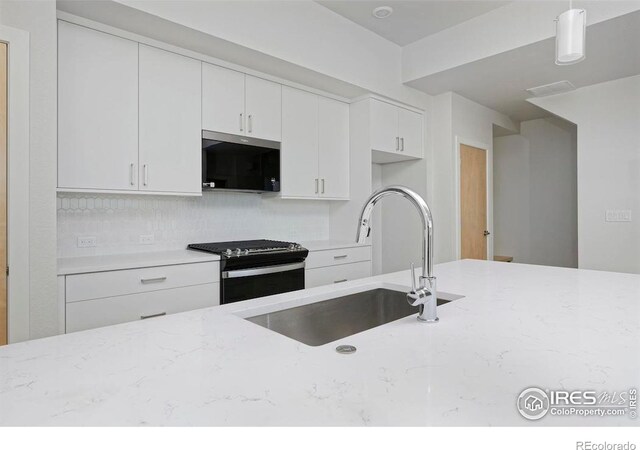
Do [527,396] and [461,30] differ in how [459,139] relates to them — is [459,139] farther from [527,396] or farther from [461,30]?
[527,396]

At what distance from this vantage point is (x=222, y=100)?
2869mm

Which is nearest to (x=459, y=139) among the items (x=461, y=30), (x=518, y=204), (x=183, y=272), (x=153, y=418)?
(x=461, y=30)

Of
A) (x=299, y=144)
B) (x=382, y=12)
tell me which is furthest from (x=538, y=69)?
(x=299, y=144)

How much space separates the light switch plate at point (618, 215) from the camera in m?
3.69

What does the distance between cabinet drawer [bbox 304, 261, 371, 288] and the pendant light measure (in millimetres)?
2169

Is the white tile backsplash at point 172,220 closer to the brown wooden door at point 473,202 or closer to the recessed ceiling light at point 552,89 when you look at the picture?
the brown wooden door at point 473,202

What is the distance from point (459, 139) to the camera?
4203 mm

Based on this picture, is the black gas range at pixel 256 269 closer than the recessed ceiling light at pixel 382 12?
Yes

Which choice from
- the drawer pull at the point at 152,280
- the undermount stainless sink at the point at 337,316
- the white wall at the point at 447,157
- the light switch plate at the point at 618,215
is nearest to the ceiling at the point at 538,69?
the white wall at the point at 447,157

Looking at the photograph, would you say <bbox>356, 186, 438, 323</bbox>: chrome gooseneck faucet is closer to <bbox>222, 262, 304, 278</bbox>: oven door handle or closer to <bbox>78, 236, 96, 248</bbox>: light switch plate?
<bbox>222, 262, 304, 278</bbox>: oven door handle

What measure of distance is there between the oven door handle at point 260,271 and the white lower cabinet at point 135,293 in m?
0.08

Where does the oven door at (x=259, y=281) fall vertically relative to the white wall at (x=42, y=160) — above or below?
below

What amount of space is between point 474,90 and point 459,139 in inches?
20.4

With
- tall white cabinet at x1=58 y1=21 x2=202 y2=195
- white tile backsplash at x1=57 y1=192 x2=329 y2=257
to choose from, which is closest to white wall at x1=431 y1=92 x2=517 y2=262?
white tile backsplash at x1=57 y1=192 x2=329 y2=257
